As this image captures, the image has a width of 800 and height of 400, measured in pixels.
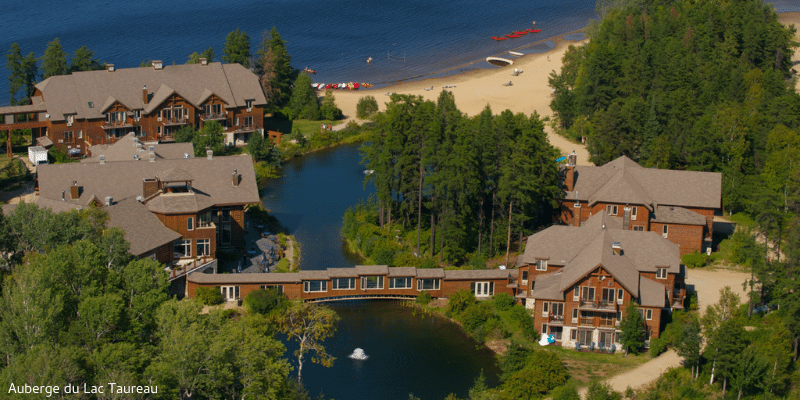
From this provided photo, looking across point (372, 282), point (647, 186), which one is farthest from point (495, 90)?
point (372, 282)

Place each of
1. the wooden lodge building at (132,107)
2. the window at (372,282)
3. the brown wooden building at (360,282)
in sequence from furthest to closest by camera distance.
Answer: the wooden lodge building at (132,107) → the window at (372,282) → the brown wooden building at (360,282)

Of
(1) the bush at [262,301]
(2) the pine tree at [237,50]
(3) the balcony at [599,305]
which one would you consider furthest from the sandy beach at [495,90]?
(1) the bush at [262,301]

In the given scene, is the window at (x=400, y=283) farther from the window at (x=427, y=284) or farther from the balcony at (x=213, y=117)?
the balcony at (x=213, y=117)

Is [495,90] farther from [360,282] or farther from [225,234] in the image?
[360,282]

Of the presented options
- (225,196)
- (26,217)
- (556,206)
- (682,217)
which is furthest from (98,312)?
(682,217)

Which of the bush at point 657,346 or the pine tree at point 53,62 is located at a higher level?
the pine tree at point 53,62

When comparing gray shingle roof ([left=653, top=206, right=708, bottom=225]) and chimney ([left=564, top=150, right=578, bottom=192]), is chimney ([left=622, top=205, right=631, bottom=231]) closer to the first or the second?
gray shingle roof ([left=653, top=206, right=708, bottom=225])

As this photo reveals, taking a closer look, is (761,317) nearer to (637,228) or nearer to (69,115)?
(637,228)
